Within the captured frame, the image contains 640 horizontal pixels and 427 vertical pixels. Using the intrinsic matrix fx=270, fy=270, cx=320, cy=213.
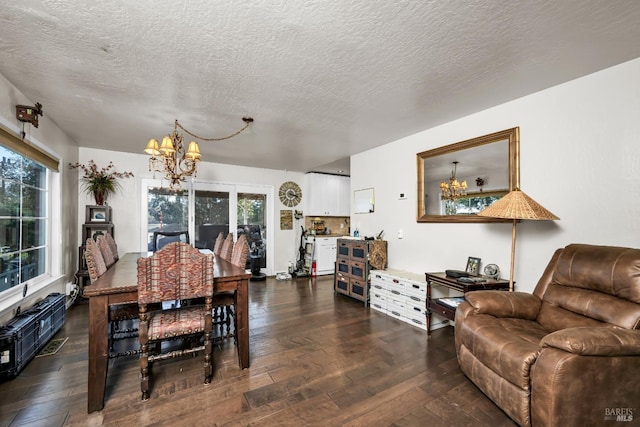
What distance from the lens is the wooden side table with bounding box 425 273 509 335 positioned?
2.58m

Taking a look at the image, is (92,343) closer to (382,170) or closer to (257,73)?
(257,73)

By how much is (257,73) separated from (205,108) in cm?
96

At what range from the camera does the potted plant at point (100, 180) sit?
4176mm

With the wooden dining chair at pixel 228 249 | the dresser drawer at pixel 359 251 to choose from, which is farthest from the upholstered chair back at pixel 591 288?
the wooden dining chair at pixel 228 249

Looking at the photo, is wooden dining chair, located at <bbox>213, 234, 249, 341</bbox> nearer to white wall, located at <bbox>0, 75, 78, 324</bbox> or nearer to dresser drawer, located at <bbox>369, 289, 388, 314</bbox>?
white wall, located at <bbox>0, 75, 78, 324</bbox>

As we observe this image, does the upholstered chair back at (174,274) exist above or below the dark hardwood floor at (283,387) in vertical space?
above

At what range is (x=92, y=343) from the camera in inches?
70.4

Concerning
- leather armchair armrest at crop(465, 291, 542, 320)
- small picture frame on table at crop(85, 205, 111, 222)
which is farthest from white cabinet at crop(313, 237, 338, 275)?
leather armchair armrest at crop(465, 291, 542, 320)

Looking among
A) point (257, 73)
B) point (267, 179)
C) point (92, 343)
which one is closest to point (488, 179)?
point (257, 73)

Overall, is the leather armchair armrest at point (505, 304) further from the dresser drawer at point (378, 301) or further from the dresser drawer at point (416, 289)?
the dresser drawer at point (378, 301)

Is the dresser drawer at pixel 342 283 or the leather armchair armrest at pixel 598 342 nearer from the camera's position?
the leather armchair armrest at pixel 598 342

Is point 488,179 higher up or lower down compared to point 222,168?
lower down

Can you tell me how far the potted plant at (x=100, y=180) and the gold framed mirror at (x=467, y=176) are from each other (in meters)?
4.76

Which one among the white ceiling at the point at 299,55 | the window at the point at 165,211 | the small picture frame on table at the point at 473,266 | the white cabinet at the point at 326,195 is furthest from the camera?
the white cabinet at the point at 326,195
